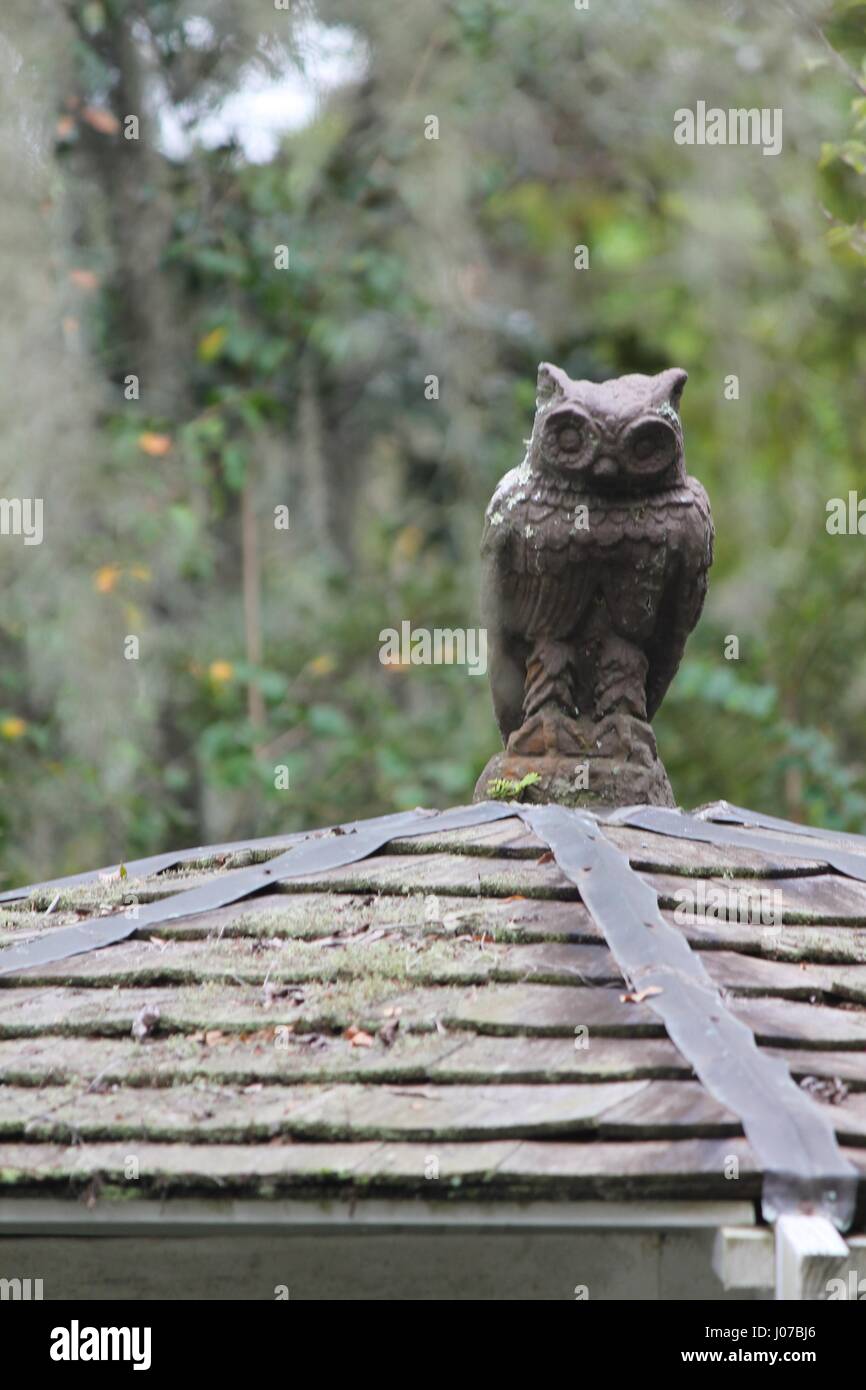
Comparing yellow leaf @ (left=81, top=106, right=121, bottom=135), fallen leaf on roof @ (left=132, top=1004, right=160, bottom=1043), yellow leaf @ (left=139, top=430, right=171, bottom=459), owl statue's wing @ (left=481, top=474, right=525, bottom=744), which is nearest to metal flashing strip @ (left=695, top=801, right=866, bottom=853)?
owl statue's wing @ (left=481, top=474, right=525, bottom=744)

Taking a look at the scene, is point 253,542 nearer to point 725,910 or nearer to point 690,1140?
point 725,910

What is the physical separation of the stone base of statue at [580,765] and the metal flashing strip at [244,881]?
20cm

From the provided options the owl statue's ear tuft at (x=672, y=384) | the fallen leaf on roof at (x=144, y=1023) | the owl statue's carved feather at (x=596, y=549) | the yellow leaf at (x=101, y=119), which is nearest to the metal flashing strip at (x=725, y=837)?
the owl statue's carved feather at (x=596, y=549)

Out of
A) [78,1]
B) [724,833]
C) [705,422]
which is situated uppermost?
[78,1]

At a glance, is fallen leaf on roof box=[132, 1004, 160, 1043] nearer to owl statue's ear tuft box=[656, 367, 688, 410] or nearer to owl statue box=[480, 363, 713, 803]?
owl statue box=[480, 363, 713, 803]

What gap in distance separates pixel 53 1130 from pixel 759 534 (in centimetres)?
844

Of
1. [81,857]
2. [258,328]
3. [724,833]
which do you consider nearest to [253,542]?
[258,328]

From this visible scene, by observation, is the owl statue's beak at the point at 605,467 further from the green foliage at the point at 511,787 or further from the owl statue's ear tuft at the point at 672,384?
the green foliage at the point at 511,787

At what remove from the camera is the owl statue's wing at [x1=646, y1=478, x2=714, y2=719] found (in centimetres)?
429

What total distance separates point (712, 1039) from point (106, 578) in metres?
7.03

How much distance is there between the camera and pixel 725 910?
3.60 metres

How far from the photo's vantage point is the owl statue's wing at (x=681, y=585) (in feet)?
14.1

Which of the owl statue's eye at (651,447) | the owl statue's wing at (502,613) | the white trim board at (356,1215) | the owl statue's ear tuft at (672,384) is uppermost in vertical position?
the owl statue's ear tuft at (672,384)

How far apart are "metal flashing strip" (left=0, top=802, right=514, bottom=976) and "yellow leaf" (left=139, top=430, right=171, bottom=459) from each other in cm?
576
